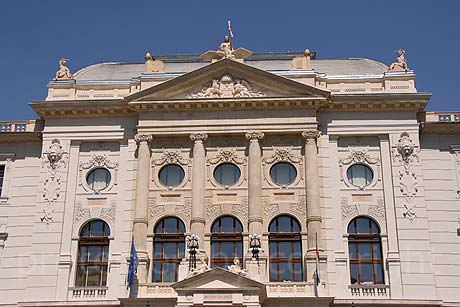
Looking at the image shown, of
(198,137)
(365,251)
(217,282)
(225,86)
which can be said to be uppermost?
(225,86)

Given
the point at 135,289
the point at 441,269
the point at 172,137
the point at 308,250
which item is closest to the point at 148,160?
the point at 172,137

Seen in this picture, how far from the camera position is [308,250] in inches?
1460

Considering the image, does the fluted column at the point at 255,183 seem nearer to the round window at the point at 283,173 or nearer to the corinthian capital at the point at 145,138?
the round window at the point at 283,173

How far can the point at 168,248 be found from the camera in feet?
126

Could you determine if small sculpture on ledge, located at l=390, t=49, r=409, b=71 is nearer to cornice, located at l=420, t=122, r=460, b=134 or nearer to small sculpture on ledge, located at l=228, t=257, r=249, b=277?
cornice, located at l=420, t=122, r=460, b=134

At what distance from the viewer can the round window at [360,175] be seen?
39188 mm

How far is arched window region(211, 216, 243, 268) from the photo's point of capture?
1489 inches

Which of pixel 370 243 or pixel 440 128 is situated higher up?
pixel 440 128

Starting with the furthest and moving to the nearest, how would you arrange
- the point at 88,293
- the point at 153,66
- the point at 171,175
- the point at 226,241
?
the point at 153,66 < the point at 171,175 < the point at 226,241 < the point at 88,293

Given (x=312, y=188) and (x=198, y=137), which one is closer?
(x=312, y=188)

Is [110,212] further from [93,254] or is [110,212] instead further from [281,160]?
[281,160]

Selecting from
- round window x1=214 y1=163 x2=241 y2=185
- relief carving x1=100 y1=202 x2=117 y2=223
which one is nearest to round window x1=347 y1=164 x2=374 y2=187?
round window x1=214 y1=163 x2=241 y2=185

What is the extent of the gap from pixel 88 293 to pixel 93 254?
2.22m

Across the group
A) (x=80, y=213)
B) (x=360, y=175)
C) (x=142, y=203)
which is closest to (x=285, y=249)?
(x=360, y=175)
